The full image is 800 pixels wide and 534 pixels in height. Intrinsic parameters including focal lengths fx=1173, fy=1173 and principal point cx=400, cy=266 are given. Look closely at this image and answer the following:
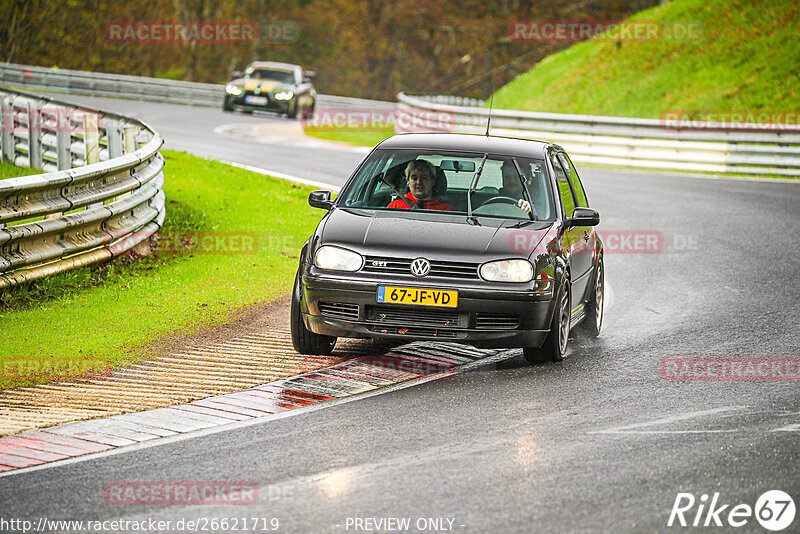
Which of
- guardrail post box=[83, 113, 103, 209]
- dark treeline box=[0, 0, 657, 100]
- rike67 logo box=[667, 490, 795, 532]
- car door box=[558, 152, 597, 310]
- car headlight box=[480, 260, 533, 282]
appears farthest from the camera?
dark treeline box=[0, 0, 657, 100]

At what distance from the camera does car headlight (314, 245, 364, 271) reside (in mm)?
8055

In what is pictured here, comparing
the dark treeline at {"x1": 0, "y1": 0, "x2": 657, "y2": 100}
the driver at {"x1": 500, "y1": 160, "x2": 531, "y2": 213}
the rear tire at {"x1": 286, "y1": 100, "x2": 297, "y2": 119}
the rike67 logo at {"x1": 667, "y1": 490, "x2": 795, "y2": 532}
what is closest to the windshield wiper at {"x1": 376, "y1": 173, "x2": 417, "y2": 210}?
the driver at {"x1": 500, "y1": 160, "x2": 531, "y2": 213}

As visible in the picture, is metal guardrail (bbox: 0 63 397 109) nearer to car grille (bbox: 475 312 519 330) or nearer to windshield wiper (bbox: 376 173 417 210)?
windshield wiper (bbox: 376 173 417 210)

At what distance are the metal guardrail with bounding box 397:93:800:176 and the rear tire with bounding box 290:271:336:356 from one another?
1727cm

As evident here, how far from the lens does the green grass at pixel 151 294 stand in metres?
8.39

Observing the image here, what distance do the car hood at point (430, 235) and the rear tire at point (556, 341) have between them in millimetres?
487

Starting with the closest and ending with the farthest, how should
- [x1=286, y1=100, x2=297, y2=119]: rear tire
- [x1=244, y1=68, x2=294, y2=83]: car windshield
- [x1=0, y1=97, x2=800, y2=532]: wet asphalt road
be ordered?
1. [x1=0, y1=97, x2=800, y2=532]: wet asphalt road
2. [x1=286, y1=100, x2=297, y2=119]: rear tire
3. [x1=244, y1=68, x2=294, y2=83]: car windshield

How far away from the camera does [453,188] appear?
363 inches

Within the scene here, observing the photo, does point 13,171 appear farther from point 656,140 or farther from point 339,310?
point 656,140

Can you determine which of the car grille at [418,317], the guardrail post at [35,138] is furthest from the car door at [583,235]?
the guardrail post at [35,138]

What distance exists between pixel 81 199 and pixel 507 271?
4606 mm

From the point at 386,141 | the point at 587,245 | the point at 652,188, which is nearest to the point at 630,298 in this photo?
the point at 587,245

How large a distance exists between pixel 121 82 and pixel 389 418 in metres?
36.2

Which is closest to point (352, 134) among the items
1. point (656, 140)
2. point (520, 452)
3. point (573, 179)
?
point (656, 140)
